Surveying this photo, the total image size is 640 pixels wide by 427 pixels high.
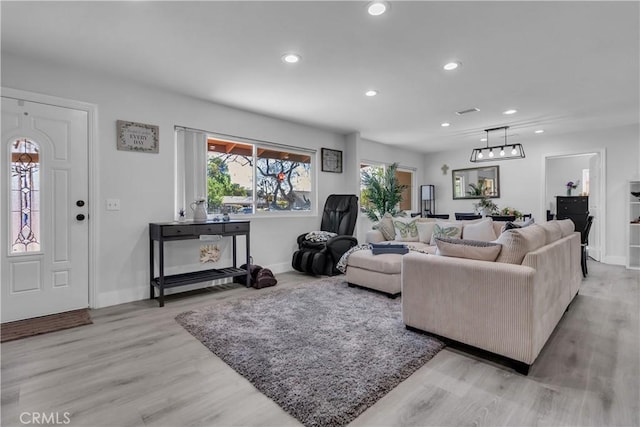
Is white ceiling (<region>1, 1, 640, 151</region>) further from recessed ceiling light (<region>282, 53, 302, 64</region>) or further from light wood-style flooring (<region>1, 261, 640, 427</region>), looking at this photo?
light wood-style flooring (<region>1, 261, 640, 427</region>)

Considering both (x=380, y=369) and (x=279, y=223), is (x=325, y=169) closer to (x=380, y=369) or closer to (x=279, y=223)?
(x=279, y=223)

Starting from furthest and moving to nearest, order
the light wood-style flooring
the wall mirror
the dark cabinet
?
the wall mirror < the dark cabinet < the light wood-style flooring

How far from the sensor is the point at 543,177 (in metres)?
6.02

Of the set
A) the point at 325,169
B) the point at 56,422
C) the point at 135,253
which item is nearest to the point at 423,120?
the point at 325,169

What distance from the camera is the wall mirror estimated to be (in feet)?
21.9

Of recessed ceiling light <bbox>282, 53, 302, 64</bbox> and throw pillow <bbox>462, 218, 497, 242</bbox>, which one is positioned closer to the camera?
recessed ceiling light <bbox>282, 53, 302, 64</bbox>

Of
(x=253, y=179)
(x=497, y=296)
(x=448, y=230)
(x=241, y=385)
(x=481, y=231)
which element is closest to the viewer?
(x=241, y=385)

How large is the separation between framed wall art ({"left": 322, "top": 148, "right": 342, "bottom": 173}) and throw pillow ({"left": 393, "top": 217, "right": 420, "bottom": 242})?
62.5 inches

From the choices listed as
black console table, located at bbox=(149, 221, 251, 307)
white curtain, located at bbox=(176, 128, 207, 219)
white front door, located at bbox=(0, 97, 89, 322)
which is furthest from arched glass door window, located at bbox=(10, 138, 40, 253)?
white curtain, located at bbox=(176, 128, 207, 219)

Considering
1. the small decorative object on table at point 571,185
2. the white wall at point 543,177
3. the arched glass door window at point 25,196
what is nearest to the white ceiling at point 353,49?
the arched glass door window at point 25,196

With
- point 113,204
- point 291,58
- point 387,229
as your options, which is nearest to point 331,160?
point 387,229

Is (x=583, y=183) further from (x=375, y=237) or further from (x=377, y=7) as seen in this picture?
(x=377, y=7)

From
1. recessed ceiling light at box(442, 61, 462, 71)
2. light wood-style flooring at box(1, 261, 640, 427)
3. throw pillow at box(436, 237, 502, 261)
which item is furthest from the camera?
recessed ceiling light at box(442, 61, 462, 71)

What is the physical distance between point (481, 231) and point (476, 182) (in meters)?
3.60
